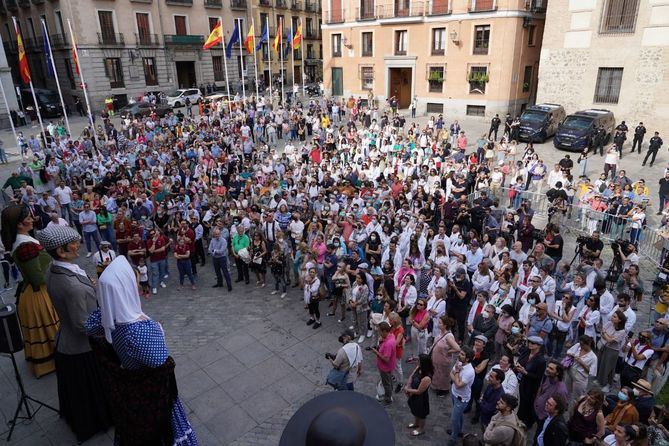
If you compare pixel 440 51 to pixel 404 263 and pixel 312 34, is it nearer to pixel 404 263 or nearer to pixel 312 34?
pixel 404 263

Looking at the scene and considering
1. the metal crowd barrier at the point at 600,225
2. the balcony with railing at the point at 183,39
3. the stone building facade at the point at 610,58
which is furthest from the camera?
the balcony with railing at the point at 183,39

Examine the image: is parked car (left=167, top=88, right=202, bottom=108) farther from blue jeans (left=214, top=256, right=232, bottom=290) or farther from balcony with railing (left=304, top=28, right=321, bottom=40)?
blue jeans (left=214, top=256, right=232, bottom=290)

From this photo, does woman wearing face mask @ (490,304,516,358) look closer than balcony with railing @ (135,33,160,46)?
Yes

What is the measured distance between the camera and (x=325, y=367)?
8.18 m

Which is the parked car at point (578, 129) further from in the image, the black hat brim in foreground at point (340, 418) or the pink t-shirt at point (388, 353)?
the black hat brim in foreground at point (340, 418)

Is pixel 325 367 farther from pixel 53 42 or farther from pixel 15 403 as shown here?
pixel 53 42

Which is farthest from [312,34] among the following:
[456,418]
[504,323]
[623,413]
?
[623,413]

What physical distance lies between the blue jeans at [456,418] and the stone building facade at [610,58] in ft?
79.3

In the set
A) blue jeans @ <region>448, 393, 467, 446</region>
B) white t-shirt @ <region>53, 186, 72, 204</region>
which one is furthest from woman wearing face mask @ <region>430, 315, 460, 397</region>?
white t-shirt @ <region>53, 186, 72, 204</region>

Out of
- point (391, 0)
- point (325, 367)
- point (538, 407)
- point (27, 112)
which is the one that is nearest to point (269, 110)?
point (391, 0)

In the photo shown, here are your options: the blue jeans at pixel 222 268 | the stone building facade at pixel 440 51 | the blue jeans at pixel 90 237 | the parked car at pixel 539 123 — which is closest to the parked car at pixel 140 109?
the stone building facade at pixel 440 51

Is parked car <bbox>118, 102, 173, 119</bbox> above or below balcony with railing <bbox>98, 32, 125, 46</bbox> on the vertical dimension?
below

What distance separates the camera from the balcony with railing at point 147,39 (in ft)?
126

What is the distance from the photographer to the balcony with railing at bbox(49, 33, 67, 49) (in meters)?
35.6
